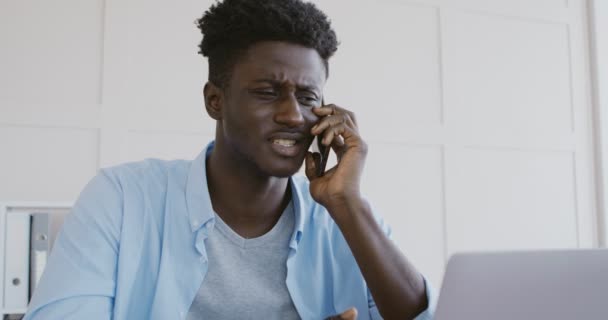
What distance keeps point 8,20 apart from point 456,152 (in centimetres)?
229

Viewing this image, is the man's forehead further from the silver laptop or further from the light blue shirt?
the silver laptop

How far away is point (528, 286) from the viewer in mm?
649

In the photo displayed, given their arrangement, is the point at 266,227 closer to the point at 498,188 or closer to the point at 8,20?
the point at 8,20

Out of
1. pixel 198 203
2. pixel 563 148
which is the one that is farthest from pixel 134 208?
pixel 563 148

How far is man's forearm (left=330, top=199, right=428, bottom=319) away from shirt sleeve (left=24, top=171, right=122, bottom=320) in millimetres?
491

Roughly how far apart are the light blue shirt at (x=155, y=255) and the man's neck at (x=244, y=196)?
0.05m

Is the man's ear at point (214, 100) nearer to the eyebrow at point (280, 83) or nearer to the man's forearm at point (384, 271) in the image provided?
the eyebrow at point (280, 83)

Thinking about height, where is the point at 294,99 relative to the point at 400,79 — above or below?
below

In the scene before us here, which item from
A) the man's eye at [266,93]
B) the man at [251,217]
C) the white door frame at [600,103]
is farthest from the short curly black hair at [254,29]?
the white door frame at [600,103]

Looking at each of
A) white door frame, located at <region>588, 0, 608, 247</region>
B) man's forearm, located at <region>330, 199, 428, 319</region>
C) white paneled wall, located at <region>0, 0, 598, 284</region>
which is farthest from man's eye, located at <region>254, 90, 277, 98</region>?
white door frame, located at <region>588, 0, 608, 247</region>

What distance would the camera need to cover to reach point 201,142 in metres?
2.99

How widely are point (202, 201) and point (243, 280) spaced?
0.20m

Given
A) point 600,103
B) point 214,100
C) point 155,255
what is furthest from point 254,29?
point 600,103

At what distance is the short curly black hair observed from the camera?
1520mm
